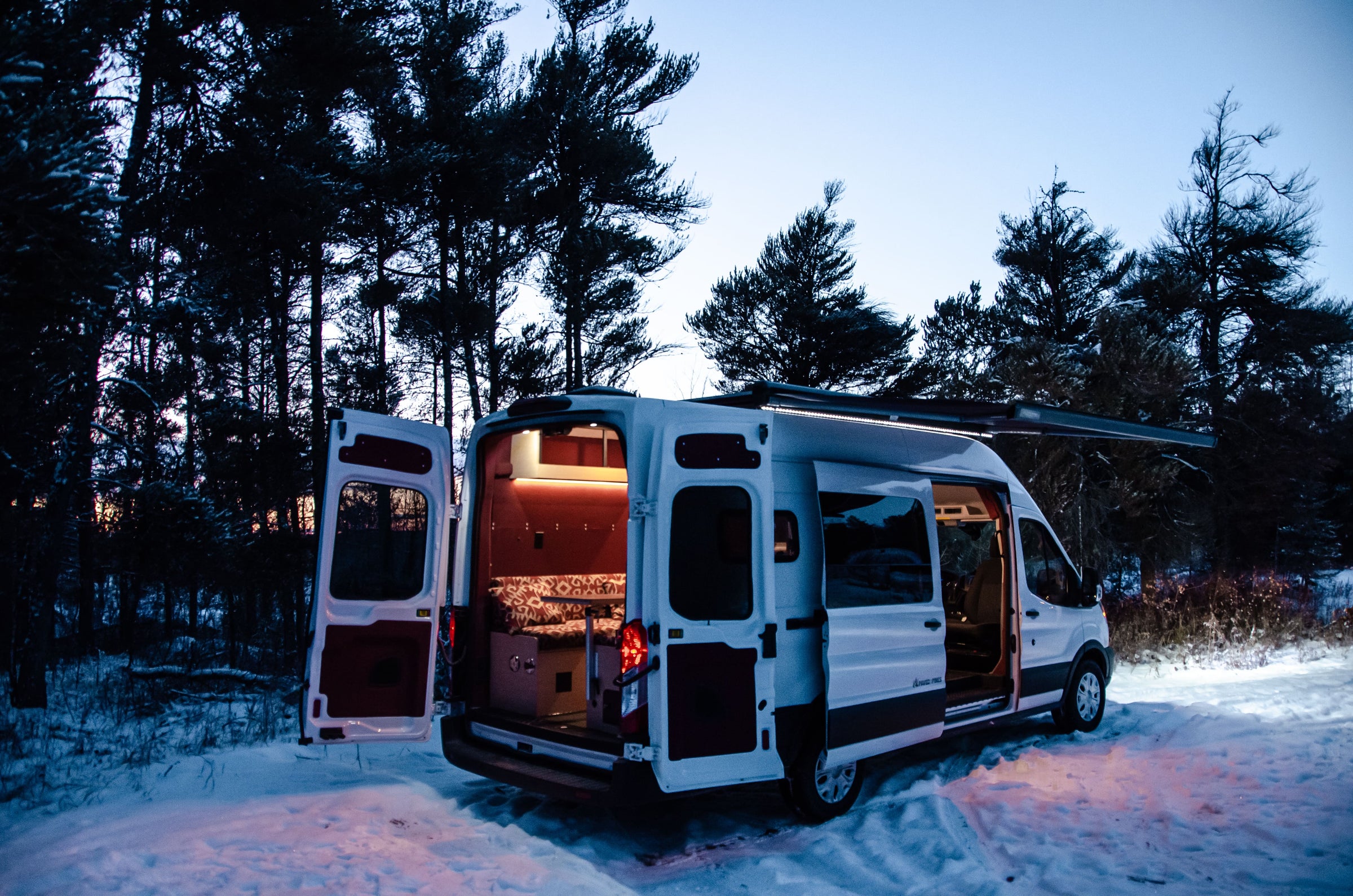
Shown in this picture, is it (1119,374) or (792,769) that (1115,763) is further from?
(1119,374)

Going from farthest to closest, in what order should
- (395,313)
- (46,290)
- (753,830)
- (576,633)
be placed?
1. (395,313)
2. (576,633)
3. (46,290)
4. (753,830)

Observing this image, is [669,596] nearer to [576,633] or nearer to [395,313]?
[576,633]

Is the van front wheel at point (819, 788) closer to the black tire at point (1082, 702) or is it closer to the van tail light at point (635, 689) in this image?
the van tail light at point (635, 689)

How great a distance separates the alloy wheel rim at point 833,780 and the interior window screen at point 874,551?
3.22 ft

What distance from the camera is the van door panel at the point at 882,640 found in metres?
5.32

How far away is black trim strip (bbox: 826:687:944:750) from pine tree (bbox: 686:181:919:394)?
15.9 metres

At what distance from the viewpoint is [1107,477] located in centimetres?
1736

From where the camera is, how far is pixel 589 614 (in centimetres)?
558

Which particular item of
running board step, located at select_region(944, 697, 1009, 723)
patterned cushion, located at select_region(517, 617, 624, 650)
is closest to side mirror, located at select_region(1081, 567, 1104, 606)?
running board step, located at select_region(944, 697, 1009, 723)

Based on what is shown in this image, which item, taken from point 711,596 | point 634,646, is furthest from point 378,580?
point 711,596

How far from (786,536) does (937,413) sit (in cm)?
151

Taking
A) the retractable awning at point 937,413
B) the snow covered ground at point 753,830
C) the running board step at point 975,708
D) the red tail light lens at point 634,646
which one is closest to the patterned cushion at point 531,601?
the snow covered ground at point 753,830

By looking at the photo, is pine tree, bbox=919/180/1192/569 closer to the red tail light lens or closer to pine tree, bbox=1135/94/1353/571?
pine tree, bbox=1135/94/1353/571

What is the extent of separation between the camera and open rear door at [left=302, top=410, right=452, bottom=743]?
5211mm
